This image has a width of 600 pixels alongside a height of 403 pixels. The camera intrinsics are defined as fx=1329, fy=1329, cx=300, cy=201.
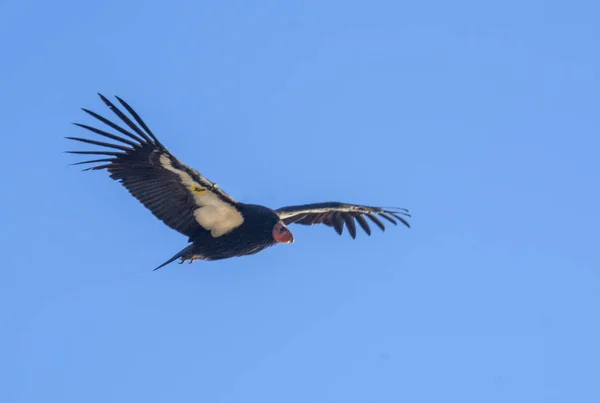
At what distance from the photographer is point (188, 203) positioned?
1099 inches

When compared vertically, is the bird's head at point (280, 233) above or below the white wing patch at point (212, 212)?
above

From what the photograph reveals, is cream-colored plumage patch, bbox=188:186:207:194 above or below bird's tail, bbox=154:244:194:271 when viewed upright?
above

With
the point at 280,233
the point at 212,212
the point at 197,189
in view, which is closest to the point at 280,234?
the point at 280,233

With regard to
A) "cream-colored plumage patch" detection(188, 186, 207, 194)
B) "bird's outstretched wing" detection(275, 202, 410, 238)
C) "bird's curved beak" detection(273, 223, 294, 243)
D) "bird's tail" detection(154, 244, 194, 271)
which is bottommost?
"bird's tail" detection(154, 244, 194, 271)

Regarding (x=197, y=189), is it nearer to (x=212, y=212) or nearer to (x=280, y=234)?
(x=212, y=212)

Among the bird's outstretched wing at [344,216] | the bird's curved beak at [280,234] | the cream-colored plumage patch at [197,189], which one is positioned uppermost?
the bird's outstretched wing at [344,216]

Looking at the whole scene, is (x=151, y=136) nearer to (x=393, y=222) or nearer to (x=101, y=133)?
(x=101, y=133)

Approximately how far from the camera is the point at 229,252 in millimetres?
28344

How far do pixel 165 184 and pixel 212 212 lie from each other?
48.4 inches

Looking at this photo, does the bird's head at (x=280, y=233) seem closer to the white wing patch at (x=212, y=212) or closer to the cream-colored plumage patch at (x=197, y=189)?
the white wing patch at (x=212, y=212)

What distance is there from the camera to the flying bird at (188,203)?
26797mm

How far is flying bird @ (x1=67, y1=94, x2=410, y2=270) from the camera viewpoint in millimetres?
26797

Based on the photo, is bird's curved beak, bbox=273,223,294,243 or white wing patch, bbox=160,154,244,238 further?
bird's curved beak, bbox=273,223,294,243

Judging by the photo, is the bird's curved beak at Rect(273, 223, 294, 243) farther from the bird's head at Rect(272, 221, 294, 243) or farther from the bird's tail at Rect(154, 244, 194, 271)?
the bird's tail at Rect(154, 244, 194, 271)
